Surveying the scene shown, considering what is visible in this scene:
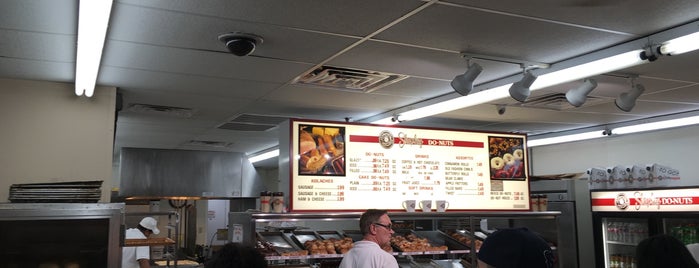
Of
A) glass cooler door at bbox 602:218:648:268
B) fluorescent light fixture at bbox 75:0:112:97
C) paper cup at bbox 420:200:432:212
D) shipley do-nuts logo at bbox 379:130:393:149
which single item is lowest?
glass cooler door at bbox 602:218:648:268

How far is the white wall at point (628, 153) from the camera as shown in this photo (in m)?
7.08

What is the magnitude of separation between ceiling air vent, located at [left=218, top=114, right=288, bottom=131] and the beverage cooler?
4035 millimetres

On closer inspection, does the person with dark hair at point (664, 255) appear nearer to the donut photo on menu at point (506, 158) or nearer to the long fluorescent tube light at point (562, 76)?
the long fluorescent tube light at point (562, 76)

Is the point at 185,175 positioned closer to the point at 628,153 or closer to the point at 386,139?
the point at 386,139

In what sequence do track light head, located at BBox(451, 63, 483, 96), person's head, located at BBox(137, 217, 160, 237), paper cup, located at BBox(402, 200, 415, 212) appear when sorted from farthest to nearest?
person's head, located at BBox(137, 217, 160, 237) → paper cup, located at BBox(402, 200, 415, 212) → track light head, located at BBox(451, 63, 483, 96)

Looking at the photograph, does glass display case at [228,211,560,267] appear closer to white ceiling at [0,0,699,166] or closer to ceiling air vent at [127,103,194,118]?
white ceiling at [0,0,699,166]

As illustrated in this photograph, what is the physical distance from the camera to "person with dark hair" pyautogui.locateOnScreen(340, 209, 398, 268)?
3.95 metres

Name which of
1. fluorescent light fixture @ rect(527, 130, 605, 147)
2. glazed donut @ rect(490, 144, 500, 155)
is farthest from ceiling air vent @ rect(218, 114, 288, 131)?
fluorescent light fixture @ rect(527, 130, 605, 147)

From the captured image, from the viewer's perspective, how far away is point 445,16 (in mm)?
3191

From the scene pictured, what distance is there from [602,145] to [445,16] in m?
5.95

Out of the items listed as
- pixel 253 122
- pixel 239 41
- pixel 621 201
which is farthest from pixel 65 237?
pixel 621 201

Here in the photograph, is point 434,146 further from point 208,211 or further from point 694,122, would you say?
point 208,211

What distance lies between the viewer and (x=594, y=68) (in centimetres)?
387

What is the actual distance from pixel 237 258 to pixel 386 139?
398 cm
